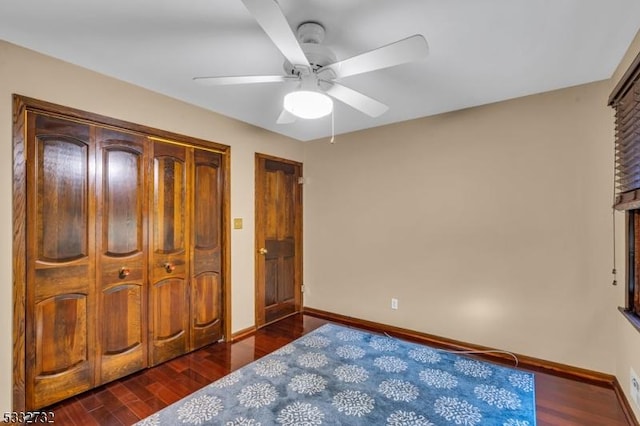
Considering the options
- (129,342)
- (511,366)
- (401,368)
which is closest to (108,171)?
(129,342)

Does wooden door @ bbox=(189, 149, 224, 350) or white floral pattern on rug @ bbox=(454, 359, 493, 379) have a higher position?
wooden door @ bbox=(189, 149, 224, 350)

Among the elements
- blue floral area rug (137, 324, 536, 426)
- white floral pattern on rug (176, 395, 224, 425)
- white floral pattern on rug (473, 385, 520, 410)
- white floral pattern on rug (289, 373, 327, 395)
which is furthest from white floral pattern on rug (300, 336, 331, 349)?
white floral pattern on rug (473, 385, 520, 410)

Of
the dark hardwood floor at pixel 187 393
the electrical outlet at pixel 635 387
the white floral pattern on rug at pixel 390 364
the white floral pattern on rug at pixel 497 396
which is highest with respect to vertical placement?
the electrical outlet at pixel 635 387

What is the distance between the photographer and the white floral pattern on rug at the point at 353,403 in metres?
2.01

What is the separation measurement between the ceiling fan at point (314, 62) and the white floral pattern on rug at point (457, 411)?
2.06m

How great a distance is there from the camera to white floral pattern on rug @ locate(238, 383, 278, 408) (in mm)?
2094

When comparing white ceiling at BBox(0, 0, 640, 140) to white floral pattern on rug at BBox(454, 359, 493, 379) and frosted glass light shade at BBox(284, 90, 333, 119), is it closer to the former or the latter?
frosted glass light shade at BBox(284, 90, 333, 119)

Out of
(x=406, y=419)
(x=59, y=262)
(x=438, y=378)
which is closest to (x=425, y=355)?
(x=438, y=378)

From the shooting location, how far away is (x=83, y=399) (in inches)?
85.0

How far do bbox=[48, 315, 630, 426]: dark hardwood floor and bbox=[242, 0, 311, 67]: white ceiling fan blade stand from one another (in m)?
2.40

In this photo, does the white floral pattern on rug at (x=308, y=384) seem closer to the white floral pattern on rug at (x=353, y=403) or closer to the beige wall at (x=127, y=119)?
the white floral pattern on rug at (x=353, y=403)

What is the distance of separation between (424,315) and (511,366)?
0.85 metres

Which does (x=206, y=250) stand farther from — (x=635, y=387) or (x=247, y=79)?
(x=635, y=387)

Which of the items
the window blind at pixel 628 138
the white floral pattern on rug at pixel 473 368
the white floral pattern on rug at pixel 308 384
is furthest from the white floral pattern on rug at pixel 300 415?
the window blind at pixel 628 138
